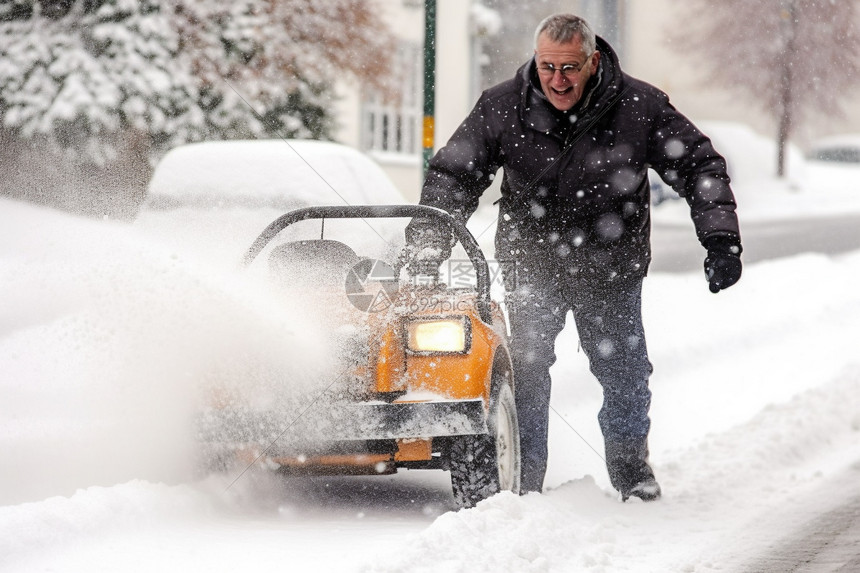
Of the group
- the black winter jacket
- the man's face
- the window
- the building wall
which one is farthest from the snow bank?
the building wall

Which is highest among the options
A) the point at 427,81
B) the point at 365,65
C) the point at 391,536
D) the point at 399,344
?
the point at 365,65

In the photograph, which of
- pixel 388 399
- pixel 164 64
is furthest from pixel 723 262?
pixel 164 64

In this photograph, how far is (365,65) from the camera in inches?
711

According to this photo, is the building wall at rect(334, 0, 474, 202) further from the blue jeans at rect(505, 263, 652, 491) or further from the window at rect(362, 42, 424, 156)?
the blue jeans at rect(505, 263, 652, 491)

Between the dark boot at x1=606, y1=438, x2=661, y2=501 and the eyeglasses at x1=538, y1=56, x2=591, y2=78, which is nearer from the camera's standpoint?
the eyeglasses at x1=538, y1=56, x2=591, y2=78

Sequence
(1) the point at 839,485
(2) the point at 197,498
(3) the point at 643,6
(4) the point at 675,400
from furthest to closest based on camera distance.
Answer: (3) the point at 643,6 < (4) the point at 675,400 < (1) the point at 839,485 < (2) the point at 197,498

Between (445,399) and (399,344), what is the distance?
0.26m

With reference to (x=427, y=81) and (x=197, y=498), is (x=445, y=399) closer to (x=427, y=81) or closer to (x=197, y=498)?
(x=197, y=498)

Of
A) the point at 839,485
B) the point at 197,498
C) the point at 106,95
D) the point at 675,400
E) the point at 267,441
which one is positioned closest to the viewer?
the point at 267,441

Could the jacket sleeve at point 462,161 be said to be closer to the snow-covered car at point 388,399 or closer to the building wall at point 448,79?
the snow-covered car at point 388,399

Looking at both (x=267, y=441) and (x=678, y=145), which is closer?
(x=267, y=441)

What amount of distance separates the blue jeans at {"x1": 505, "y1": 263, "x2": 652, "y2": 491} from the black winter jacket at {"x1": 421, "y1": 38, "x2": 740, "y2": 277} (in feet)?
0.29

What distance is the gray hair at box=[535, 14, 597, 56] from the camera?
16.9ft

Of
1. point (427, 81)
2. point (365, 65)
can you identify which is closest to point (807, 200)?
point (365, 65)
